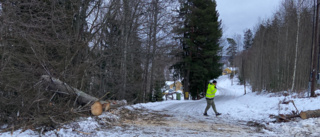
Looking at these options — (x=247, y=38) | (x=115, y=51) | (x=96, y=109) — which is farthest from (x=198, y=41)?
(x=247, y=38)

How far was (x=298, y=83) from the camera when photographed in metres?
16.5

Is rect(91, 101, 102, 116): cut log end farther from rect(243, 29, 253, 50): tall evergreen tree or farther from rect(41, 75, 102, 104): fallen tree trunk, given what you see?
rect(243, 29, 253, 50): tall evergreen tree

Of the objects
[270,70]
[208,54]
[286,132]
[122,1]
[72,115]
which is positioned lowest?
[286,132]

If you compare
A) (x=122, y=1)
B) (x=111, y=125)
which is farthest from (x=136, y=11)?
(x=111, y=125)

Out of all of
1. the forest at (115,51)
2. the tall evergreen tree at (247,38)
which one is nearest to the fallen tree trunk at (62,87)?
the forest at (115,51)

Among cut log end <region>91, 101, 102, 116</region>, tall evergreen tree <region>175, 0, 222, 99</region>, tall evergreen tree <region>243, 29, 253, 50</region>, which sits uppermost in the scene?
tall evergreen tree <region>243, 29, 253, 50</region>

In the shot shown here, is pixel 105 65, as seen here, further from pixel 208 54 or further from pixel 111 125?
pixel 208 54

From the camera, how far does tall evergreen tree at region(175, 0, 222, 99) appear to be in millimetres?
27531

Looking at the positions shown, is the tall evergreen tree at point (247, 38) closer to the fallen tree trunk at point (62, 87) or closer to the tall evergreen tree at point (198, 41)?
the tall evergreen tree at point (198, 41)

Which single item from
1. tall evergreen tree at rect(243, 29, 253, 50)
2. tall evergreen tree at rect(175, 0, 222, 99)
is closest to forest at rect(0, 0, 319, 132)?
tall evergreen tree at rect(175, 0, 222, 99)

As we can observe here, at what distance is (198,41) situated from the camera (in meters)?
28.3

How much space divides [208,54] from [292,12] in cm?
1037

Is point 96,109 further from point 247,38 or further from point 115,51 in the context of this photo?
point 247,38

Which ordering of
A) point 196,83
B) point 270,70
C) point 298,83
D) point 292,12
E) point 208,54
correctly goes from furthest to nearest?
point 196,83 < point 208,54 < point 270,70 < point 292,12 < point 298,83
